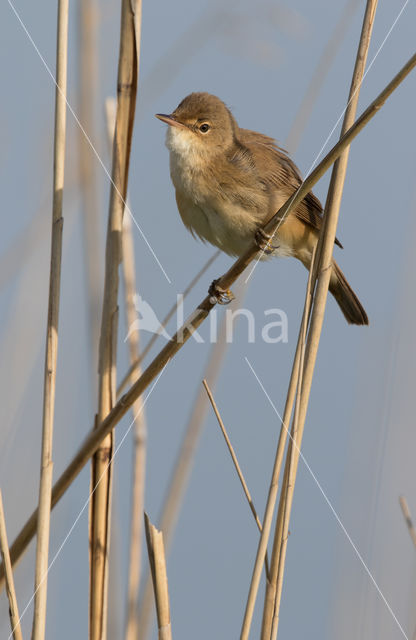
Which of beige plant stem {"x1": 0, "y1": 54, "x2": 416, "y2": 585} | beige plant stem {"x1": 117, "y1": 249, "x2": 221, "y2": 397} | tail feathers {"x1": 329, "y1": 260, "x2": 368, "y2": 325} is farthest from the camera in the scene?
tail feathers {"x1": 329, "y1": 260, "x2": 368, "y2": 325}

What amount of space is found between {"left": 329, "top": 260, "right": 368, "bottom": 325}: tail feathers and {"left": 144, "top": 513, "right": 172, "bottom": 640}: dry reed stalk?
63.6 inches

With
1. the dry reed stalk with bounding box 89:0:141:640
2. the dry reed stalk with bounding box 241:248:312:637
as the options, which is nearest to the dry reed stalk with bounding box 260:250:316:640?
the dry reed stalk with bounding box 241:248:312:637

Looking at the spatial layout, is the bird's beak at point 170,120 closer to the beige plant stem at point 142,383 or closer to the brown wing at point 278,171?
the brown wing at point 278,171

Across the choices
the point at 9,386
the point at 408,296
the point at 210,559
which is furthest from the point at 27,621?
the point at 408,296

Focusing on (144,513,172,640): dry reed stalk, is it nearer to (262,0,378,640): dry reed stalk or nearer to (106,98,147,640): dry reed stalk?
(262,0,378,640): dry reed stalk

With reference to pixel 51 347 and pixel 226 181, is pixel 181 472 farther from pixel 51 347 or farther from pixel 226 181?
pixel 226 181

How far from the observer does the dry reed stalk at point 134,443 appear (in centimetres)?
199

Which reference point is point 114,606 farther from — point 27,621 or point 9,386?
point 9,386

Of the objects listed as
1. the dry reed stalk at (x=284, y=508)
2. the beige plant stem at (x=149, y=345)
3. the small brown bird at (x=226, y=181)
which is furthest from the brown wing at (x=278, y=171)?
the dry reed stalk at (x=284, y=508)

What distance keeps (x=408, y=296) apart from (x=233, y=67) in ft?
3.39

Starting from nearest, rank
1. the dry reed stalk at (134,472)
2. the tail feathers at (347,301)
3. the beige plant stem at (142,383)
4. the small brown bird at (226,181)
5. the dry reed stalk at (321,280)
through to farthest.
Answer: the beige plant stem at (142,383)
the dry reed stalk at (321,280)
the dry reed stalk at (134,472)
the small brown bird at (226,181)
the tail feathers at (347,301)

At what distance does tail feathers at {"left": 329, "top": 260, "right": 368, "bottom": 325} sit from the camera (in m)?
2.87

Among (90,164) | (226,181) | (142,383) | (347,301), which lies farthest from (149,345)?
(347,301)

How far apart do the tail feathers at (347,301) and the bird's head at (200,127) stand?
0.68 m
